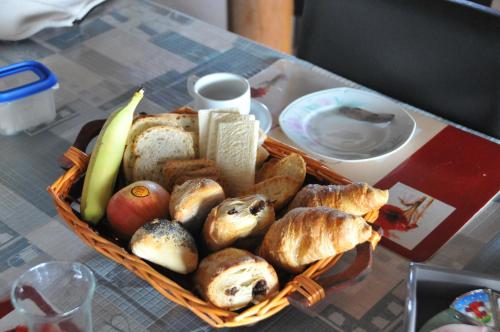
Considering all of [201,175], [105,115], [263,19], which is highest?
[201,175]

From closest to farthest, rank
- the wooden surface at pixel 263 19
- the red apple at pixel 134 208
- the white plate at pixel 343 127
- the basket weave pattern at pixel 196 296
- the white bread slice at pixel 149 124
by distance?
the basket weave pattern at pixel 196 296
the red apple at pixel 134 208
the white bread slice at pixel 149 124
the white plate at pixel 343 127
the wooden surface at pixel 263 19

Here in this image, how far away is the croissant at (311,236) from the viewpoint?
2.34 feet

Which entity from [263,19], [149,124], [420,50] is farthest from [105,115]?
[263,19]

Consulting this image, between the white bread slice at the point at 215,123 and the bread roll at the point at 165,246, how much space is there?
0.18m

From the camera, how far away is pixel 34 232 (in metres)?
0.93

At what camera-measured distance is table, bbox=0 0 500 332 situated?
80cm

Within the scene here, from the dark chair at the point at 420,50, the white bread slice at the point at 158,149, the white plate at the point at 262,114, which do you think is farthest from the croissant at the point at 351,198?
the dark chair at the point at 420,50

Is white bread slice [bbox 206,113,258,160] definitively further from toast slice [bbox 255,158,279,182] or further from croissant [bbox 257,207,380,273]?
croissant [bbox 257,207,380,273]

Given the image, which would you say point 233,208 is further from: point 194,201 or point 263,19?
point 263,19

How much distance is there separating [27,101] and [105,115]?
133mm

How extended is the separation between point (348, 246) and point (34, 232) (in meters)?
0.46

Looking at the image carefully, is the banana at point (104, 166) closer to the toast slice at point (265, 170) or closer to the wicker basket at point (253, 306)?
the wicker basket at point (253, 306)

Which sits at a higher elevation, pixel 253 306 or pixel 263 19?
pixel 253 306

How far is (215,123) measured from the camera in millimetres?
912
